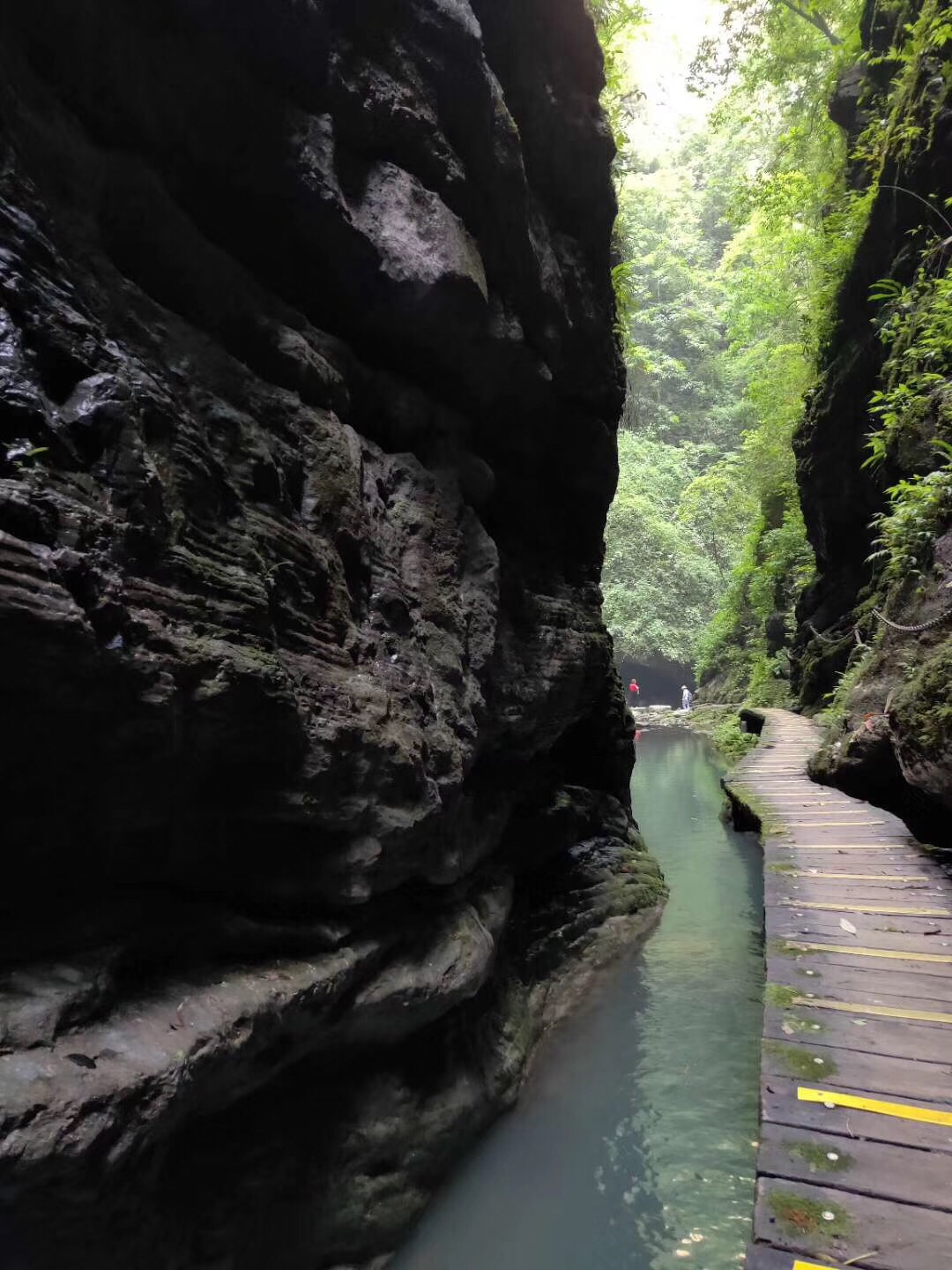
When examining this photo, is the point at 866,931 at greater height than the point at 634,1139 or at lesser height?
greater

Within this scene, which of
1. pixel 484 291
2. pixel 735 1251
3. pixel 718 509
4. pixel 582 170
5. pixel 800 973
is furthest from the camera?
pixel 718 509

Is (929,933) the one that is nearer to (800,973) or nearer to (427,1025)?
(800,973)

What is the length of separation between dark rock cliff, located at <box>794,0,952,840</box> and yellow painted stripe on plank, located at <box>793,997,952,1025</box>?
5.39ft

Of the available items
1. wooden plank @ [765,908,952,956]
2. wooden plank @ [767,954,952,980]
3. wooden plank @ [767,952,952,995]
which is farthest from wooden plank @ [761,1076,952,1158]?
wooden plank @ [765,908,952,956]

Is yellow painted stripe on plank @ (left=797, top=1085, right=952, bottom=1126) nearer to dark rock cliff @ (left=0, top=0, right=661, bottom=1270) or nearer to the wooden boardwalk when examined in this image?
the wooden boardwalk

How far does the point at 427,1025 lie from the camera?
518 cm

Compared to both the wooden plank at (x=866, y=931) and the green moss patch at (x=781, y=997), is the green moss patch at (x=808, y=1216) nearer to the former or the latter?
the green moss patch at (x=781, y=997)

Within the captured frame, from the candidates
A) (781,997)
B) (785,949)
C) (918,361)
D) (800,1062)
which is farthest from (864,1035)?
(918,361)

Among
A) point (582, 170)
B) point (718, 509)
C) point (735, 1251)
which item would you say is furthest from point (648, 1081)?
point (718, 509)

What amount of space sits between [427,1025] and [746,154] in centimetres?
5531

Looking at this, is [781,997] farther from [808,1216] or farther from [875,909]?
[808,1216]

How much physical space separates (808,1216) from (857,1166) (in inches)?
14.5

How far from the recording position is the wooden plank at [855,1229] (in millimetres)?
2623

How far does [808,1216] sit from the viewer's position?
285 cm
